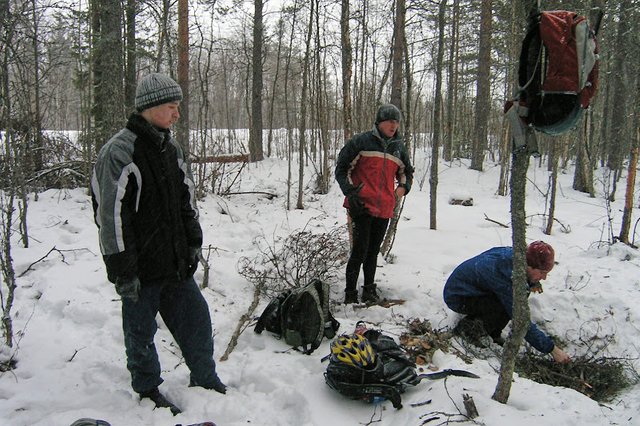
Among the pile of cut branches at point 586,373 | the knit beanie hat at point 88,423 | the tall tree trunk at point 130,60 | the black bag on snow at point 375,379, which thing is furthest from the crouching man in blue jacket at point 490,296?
the tall tree trunk at point 130,60

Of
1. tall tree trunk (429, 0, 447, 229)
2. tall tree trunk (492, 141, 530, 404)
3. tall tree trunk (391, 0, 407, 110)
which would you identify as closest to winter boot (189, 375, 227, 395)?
tall tree trunk (492, 141, 530, 404)

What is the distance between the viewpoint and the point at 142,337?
8.60 ft

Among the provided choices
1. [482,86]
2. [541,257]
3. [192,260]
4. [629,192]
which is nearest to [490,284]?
[541,257]

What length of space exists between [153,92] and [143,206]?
0.65m

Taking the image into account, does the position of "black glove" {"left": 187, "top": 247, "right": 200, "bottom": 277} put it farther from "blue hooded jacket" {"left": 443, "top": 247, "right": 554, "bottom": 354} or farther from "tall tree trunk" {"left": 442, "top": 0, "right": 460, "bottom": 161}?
"tall tree trunk" {"left": 442, "top": 0, "right": 460, "bottom": 161}

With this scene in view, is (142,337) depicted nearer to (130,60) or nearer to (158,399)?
(158,399)

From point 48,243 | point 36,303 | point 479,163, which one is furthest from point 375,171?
point 479,163

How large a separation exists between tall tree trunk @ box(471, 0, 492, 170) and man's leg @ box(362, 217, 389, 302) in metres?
10.2

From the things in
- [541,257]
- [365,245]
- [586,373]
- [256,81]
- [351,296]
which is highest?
[256,81]

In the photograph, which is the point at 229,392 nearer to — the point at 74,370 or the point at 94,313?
the point at 74,370

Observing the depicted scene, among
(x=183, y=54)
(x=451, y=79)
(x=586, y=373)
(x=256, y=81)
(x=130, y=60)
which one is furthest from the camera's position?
(x=256, y=81)

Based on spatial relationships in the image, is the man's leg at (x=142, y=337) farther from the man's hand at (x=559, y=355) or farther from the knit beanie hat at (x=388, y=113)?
the man's hand at (x=559, y=355)

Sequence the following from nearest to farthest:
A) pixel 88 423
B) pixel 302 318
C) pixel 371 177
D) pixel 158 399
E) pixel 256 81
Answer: pixel 88 423 < pixel 158 399 < pixel 302 318 < pixel 371 177 < pixel 256 81

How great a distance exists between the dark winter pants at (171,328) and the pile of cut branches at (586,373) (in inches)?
109
